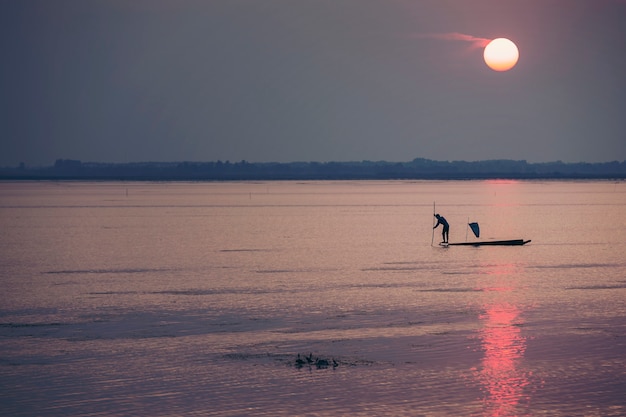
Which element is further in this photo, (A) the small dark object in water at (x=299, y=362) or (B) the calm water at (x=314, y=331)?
(A) the small dark object in water at (x=299, y=362)

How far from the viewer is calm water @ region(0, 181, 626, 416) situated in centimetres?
1923

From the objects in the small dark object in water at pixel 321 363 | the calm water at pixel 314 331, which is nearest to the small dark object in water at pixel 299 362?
the calm water at pixel 314 331

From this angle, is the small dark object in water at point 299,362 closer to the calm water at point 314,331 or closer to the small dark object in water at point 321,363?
the calm water at point 314,331

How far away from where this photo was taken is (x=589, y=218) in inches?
3610

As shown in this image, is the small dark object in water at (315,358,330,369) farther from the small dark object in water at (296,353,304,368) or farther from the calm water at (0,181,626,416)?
the small dark object in water at (296,353,304,368)

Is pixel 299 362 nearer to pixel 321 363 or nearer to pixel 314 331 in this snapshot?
pixel 321 363

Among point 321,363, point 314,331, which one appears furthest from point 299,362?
point 314,331

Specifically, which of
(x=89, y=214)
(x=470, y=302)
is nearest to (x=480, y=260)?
(x=470, y=302)

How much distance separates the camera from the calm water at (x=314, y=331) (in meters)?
19.2

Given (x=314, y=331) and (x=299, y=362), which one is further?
(x=314, y=331)

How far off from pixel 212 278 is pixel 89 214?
2633 inches

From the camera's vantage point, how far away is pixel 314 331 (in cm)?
2625

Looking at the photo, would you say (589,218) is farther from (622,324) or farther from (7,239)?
(622,324)

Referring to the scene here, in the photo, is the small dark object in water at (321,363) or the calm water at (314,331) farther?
the small dark object in water at (321,363)
